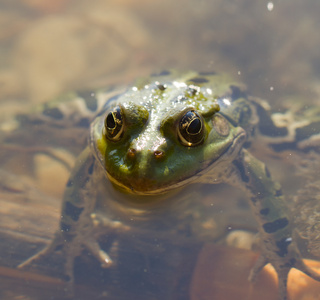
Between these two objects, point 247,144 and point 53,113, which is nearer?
point 247,144

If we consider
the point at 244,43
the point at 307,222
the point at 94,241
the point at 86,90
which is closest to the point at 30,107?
the point at 86,90

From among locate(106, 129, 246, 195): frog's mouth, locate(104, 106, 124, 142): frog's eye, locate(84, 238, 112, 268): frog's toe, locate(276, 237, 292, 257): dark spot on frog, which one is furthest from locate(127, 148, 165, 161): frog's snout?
locate(276, 237, 292, 257): dark spot on frog

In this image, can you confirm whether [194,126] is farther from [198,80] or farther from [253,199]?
[198,80]

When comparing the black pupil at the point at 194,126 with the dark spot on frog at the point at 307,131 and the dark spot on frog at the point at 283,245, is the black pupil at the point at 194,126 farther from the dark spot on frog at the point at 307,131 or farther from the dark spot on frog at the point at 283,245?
the dark spot on frog at the point at 307,131

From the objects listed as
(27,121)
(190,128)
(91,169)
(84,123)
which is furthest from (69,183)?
(190,128)

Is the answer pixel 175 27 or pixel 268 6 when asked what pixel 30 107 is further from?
pixel 268 6

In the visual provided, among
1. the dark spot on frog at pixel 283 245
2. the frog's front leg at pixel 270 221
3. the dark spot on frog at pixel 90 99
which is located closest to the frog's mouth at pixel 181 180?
the frog's front leg at pixel 270 221
